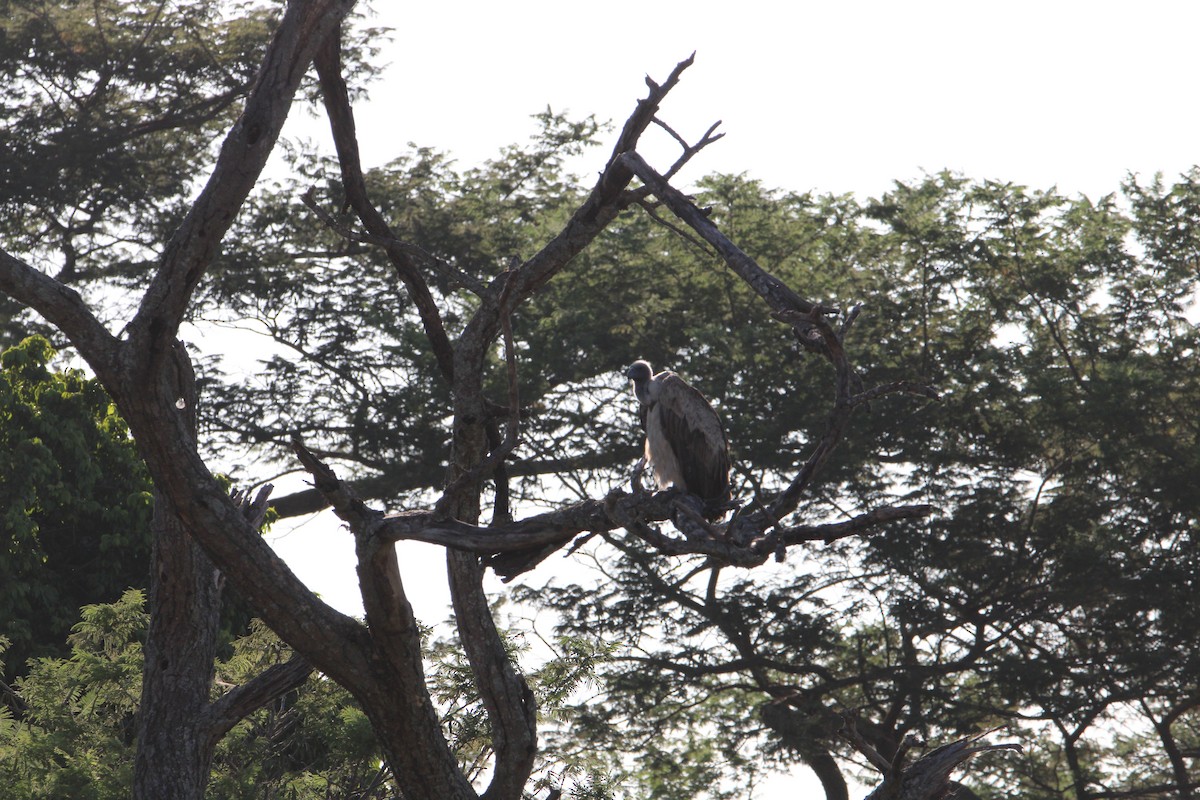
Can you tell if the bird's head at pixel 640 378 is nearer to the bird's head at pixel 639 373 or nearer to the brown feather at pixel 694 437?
the bird's head at pixel 639 373

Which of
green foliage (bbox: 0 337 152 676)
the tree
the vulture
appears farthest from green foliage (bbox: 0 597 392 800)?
the tree

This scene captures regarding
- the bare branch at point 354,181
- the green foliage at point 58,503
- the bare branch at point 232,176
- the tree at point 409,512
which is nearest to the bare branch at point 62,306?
the tree at point 409,512

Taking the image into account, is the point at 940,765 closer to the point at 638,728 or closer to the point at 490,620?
the point at 490,620

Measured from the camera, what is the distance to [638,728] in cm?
1678

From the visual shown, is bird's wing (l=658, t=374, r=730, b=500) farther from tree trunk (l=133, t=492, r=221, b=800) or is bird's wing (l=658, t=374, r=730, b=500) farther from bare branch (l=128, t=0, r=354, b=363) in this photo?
bare branch (l=128, t=0, r=354, b=363)

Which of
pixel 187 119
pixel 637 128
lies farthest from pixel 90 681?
pixel 187 119

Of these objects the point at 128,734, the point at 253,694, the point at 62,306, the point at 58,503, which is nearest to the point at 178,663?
the point at 253,694

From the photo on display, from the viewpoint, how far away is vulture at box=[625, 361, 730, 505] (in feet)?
23.4

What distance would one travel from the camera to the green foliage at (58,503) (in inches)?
453

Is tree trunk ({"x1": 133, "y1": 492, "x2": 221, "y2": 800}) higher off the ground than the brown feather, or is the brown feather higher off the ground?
the brown feather

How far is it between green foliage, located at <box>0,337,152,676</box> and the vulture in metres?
6.34

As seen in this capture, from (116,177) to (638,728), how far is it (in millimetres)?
9299

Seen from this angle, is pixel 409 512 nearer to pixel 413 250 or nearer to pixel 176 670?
pixel 413 250

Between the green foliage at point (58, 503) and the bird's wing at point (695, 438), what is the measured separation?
21.2ft
